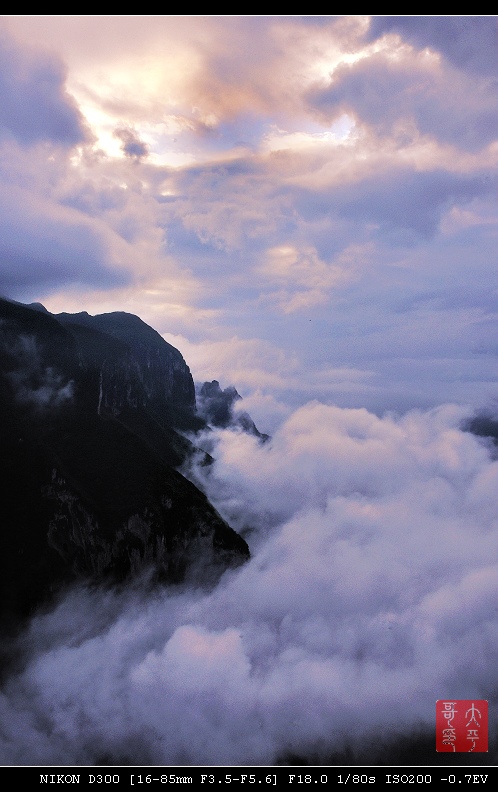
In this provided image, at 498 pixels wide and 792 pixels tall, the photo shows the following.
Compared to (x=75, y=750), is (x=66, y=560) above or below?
above

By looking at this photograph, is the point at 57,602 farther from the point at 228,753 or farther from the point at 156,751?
the point at 228,753
